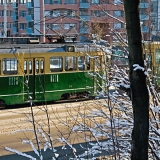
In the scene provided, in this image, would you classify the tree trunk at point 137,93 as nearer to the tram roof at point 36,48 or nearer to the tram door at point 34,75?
the tram roof at point 36,48

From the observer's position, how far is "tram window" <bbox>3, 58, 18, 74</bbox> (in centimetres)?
1664

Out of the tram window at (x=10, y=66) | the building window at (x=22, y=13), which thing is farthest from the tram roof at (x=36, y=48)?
the building window at (x=22, y=13)

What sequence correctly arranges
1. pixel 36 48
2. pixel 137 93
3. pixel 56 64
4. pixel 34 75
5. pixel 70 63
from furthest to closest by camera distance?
pixel 70 63
pixel 56 64
pixel 36 48
pixel 34 75
pixel 137 93

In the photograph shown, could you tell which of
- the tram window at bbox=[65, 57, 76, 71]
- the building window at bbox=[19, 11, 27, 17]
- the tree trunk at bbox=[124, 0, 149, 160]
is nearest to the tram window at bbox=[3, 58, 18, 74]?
the tram window at bbox=[65, 57, 76, 71]

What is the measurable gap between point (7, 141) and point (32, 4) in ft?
132

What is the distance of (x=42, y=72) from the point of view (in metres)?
17.6

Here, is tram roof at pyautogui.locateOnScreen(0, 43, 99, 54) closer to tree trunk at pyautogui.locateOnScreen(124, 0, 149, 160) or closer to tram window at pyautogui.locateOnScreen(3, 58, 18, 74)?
tram window at pyautogui.locateOnScreen(3, 58, 18, 74)

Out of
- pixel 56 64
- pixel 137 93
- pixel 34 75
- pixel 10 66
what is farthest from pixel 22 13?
pixel 137 93

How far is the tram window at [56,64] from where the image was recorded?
711 inches

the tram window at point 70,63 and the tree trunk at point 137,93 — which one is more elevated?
the tree trunk at point 137,93

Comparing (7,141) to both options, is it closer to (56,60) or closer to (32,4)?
(56,60)

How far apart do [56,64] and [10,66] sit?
7.27ft

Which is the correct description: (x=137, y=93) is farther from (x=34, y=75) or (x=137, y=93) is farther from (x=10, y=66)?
(x=34, y=75)

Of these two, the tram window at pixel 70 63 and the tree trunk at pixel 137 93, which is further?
the tram window at pixel 70 63
